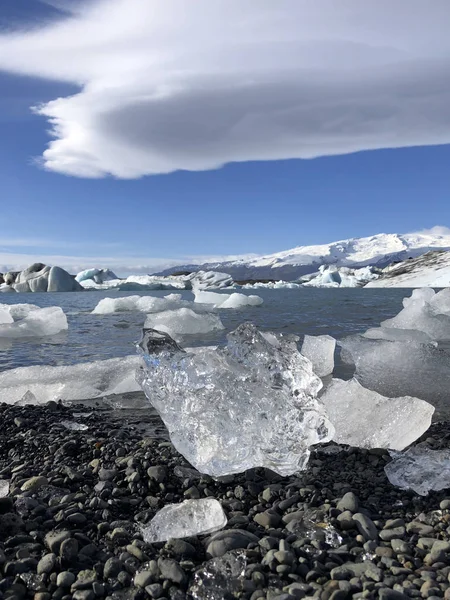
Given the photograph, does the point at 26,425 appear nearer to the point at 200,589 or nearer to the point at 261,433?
the point at 261,433

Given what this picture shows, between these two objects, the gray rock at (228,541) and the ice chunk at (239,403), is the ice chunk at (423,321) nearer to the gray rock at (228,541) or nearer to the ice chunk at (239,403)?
the ice chunk at (239,403)

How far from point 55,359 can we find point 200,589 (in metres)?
7.48

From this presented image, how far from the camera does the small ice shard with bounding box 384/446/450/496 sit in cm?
284

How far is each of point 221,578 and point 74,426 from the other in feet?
8.93

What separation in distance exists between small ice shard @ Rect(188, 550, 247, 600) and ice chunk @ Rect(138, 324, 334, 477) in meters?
0.85

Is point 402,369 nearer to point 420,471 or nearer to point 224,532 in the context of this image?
point 420,471

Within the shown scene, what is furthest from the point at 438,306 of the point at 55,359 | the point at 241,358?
the point at 241,358

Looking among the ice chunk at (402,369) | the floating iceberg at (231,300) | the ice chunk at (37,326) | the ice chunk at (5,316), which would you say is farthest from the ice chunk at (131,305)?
the ice chunk at (402,369)

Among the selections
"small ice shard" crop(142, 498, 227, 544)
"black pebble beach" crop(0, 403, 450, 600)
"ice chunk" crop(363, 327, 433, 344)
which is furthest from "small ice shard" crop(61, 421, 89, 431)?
"ice chunk" crop(363, 327, 433, 344)

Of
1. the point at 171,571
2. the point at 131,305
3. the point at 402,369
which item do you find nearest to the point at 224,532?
the point at 171,571

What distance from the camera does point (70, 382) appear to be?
19.6 feet

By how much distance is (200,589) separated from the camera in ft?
6.45

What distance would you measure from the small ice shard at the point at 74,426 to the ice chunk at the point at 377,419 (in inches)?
83.2

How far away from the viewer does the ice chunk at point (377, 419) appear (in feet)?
11.9
